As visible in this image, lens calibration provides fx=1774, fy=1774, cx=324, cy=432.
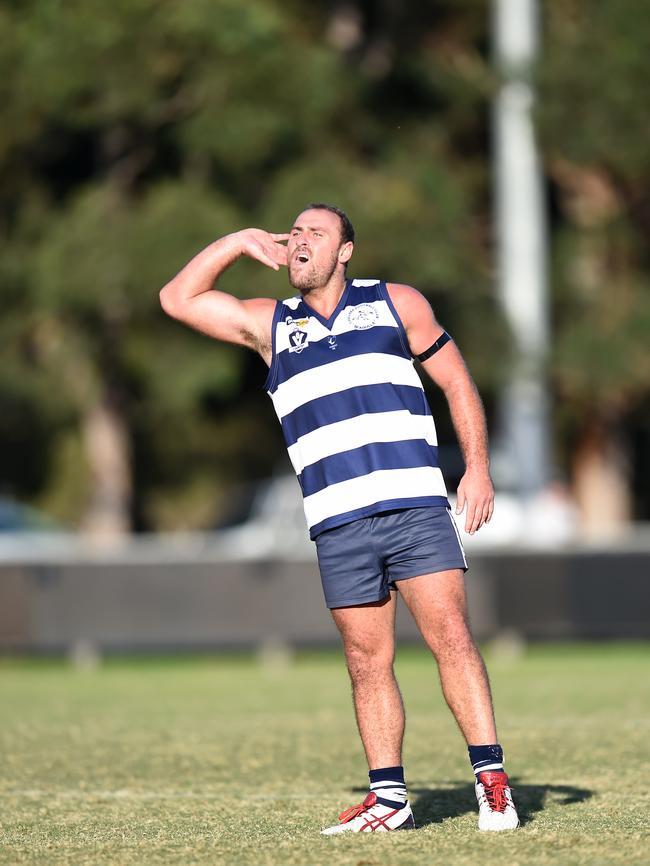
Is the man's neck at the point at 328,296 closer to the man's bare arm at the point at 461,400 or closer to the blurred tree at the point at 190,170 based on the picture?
the man's bare arm at the point at 461,400

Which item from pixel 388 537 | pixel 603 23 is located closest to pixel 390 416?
pixel 388 537

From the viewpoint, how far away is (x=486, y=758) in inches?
243

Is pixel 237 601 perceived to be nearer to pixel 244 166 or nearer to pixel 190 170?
pixel 244 166

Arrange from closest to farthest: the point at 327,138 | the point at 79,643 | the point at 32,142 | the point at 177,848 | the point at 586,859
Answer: the point at 586,859
the point at 177,848
the point at 79,643
the point at 32,142
the point at 327,138

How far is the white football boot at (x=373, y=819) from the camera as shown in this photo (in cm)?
632

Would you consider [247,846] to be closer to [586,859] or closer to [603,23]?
[586,859]

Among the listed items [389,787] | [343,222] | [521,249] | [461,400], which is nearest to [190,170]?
[521,249]

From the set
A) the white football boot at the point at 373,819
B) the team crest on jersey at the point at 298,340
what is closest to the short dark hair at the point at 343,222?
the team crest on jersey at the point at 298,340

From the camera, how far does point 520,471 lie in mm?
Result: 25953

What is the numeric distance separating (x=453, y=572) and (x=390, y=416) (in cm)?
60

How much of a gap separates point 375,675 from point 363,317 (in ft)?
4.30

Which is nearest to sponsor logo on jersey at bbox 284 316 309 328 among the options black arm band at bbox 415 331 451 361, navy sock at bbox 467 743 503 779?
black arm band at bbox 415 331 451 361

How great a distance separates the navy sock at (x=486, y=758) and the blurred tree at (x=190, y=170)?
59.3 ft

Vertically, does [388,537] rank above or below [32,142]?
below
